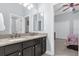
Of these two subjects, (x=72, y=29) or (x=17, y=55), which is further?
(x=72, y=29)

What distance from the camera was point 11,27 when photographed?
6.32 ft

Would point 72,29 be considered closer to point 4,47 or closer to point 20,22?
point 20,22

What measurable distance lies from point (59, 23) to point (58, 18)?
18cm

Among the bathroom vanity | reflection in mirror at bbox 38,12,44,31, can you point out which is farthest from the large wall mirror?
the bathroom vanity

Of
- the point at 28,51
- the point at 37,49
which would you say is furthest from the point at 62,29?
the point at 28,51

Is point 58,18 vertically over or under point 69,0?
under

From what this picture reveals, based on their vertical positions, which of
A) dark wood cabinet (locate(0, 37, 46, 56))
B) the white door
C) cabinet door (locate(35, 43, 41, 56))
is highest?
the white door

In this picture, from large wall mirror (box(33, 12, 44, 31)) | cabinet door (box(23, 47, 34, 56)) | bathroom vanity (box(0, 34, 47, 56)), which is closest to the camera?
bathroom vanity (box(0, 34, 47, 56))

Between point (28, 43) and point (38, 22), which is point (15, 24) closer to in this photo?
point (28, 43)

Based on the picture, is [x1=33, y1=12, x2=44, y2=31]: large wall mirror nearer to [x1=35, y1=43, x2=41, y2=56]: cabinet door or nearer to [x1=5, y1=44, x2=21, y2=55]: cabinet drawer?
[x1=35, y1=43, x2=41, y2=56]: cabinet door

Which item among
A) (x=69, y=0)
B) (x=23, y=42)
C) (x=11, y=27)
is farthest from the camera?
(x=11, y=27)

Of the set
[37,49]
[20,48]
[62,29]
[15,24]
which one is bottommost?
[37,49]

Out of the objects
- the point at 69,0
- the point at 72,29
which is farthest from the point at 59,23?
the point at 69,0

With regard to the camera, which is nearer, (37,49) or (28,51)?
(28,51)
